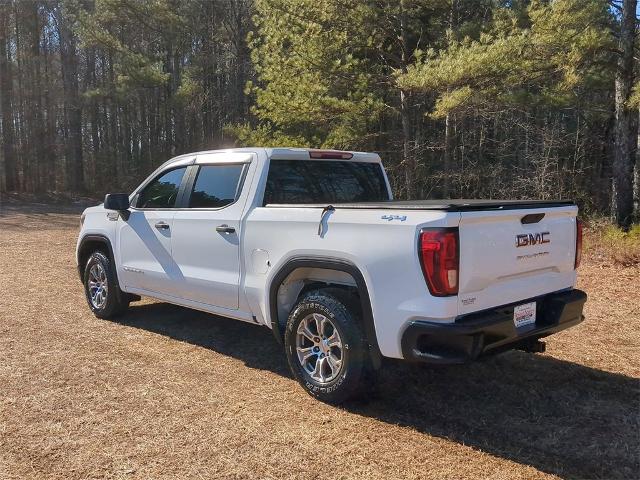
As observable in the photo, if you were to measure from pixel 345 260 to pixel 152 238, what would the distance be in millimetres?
2630

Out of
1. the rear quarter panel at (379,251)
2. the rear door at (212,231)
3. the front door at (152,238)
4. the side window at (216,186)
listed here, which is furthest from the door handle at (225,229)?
the front door at (152,238)

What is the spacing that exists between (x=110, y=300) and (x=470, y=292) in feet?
14.7

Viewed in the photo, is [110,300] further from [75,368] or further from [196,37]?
[196,37]

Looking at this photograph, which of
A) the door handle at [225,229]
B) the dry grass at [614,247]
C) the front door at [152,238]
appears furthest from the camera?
the dry grass at [614,247]

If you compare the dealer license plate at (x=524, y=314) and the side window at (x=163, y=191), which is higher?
the side window at (x=163, y=191)

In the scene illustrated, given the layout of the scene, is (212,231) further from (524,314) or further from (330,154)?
(524,314)


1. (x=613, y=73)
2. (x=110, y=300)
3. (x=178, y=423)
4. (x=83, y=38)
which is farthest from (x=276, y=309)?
(x=83, y=38)

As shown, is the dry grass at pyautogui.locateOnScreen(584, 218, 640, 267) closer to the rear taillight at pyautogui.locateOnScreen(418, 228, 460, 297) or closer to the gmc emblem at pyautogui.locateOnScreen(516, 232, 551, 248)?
the gmc emblem at pyautogui.locateOnScreen(516, 232, 551, 248)

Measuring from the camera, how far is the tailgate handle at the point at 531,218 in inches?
149

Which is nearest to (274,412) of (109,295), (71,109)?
(109,295)

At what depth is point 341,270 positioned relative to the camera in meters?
3.87

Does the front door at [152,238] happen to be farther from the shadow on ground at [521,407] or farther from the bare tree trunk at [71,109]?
the bare tree trunk at [71,109]

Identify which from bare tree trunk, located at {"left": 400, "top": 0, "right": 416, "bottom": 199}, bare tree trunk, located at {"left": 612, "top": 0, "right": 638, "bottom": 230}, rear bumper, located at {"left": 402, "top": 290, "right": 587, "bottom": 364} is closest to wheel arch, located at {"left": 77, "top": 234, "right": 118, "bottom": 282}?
rear bumper, located at {"left": 402, "top": 290, "right": 587, "bottom": 364}

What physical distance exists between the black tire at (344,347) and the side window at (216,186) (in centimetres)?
130
